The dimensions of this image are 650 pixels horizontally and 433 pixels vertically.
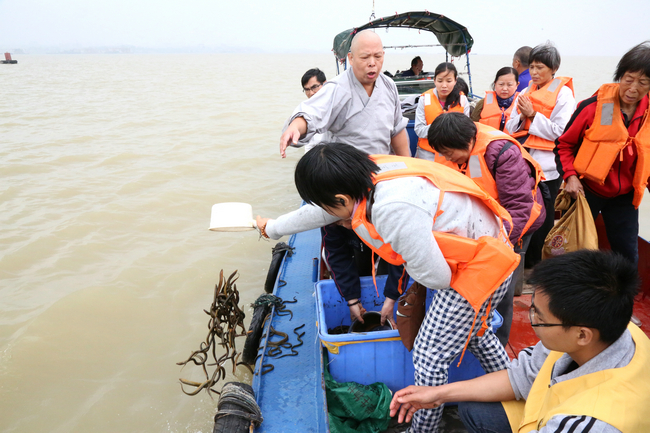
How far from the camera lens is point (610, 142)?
87.7 inches

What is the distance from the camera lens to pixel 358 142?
2240 mm

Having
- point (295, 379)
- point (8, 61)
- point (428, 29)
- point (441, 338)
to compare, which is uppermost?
point (8, 61)

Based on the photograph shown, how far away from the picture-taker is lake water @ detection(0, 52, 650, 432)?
2752mm

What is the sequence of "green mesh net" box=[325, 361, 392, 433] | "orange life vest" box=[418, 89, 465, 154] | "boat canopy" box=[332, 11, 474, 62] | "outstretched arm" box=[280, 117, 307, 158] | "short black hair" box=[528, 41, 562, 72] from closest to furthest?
"outstretched arm" box=[280, 117, 307, 158], "green mesh net" box=[325, 361, 392, 433], "short black hair" box=[528, 41, 562, 72], "orange life vest" box=[418, 89, 465, 154], "boat canopy" box=[332, 11, 474, 62]

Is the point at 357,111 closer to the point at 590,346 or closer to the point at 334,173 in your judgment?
the point at 334,173

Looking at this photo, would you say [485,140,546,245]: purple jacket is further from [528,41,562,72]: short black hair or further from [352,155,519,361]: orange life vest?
[528,41,562,72]: short black hair

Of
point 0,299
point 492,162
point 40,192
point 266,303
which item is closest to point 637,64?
point 492,162

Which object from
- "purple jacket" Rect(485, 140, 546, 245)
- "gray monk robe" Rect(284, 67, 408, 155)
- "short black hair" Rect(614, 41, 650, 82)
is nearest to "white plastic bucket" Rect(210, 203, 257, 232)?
"gray monk robe" Rect(284, 67, 408, 155)

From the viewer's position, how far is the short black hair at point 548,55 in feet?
9.43

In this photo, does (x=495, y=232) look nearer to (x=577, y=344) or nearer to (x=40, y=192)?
(x=577, y=344)

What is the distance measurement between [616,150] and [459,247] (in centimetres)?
147

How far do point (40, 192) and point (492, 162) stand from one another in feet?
21.7

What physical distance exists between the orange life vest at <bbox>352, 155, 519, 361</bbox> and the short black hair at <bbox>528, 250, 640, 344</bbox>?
261 mm

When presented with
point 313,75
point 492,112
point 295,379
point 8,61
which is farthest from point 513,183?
point 8,61
